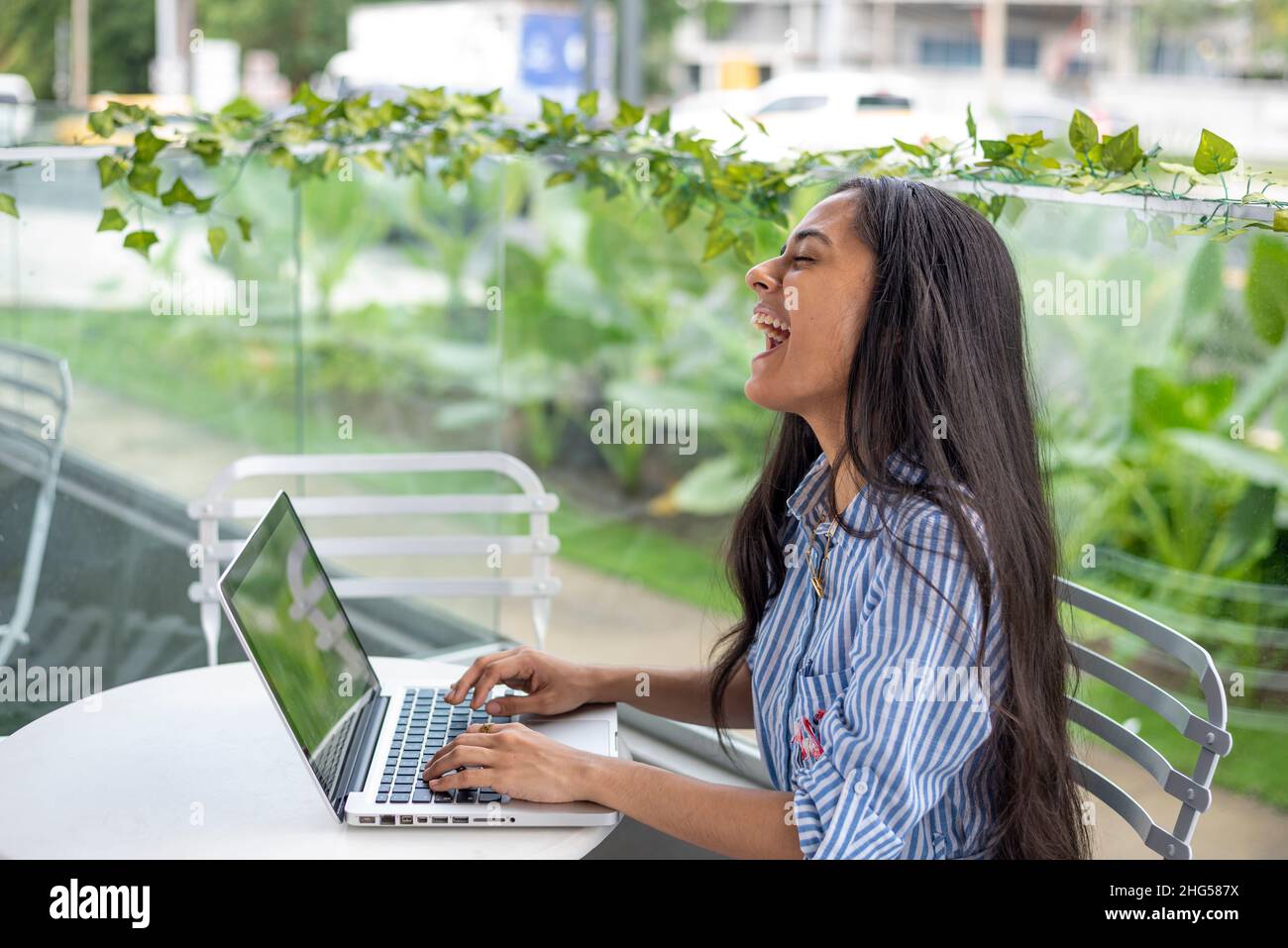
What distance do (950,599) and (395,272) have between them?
3401 millimetres

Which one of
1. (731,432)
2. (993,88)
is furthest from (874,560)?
(993,88)

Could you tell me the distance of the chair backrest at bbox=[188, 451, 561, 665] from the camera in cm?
265

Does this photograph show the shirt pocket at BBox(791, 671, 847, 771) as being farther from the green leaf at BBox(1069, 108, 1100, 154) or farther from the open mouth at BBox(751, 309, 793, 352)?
the green leaf at BBox(1069, 108, 1100, 154)

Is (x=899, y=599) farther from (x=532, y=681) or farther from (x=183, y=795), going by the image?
(x=183, y=795)

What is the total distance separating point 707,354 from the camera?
6.07 metres

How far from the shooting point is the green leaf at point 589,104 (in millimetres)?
2816

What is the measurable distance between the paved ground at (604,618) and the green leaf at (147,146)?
757 mm

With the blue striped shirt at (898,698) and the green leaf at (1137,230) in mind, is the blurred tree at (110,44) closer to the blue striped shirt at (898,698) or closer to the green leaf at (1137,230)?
the green leaf at (1137,230)

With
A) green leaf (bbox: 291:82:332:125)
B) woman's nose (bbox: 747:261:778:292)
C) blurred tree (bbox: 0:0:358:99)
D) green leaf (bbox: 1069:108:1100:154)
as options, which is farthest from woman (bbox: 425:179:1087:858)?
blurred tree (bbox: 0:0:358:99)

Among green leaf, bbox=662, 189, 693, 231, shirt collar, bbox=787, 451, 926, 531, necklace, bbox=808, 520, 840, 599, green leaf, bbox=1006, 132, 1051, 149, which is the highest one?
green leaf, bbox=1006, 132, 1051, 149

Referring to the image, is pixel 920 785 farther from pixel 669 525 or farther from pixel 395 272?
pixel 669 525

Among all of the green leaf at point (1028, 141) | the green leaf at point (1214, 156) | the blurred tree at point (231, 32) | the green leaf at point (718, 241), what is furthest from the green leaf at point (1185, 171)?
the blurred tree at point (231, 32)

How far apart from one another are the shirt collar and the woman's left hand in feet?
1.40

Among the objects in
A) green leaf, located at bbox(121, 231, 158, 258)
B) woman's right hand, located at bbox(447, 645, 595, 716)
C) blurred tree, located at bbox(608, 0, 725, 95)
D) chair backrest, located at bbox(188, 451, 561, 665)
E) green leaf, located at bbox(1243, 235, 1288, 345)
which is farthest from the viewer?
blurred tree, located at bbox(608, 0, 725, 95)
